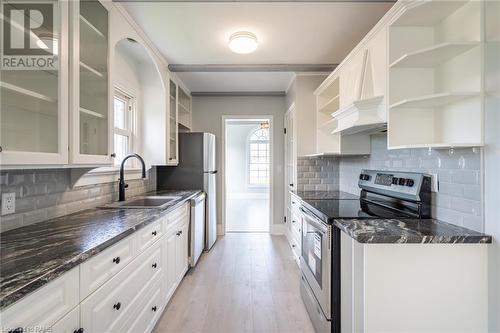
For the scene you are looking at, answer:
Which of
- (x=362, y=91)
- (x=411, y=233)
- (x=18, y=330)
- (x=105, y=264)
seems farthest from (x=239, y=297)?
(x=362, y=91)

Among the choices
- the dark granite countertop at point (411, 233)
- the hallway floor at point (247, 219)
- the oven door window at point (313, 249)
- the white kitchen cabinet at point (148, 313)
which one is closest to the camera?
the dark granite countertop at point (411, 233)

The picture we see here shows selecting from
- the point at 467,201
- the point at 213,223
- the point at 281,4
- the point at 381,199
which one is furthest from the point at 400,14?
the point at 213,223

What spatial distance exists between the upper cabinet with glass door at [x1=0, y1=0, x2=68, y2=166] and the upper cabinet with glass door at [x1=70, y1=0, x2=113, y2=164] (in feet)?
0.20

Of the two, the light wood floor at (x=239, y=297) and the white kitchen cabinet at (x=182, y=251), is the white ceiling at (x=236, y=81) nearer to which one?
the white kitchen cabinet at (x=182, y=251)

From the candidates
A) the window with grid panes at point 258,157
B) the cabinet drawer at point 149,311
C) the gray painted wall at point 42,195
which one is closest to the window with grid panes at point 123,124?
the gray painted wall at point 42,195

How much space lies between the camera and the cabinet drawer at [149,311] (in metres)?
1.53

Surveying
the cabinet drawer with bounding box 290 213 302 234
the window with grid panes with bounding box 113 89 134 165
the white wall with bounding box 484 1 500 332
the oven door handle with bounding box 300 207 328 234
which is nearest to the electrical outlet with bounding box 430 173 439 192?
the white wall with bounding box 484 1 500 332

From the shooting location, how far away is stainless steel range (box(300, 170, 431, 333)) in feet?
5.21

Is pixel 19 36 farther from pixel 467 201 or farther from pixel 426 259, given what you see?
pixel 467 201

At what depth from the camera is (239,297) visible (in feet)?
7.76

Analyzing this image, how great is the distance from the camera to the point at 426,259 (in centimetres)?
123

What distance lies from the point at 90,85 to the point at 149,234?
1081 millimetres

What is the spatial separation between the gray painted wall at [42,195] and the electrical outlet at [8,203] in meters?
0.02

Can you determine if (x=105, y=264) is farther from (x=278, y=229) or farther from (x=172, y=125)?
(x=278, y=229)
